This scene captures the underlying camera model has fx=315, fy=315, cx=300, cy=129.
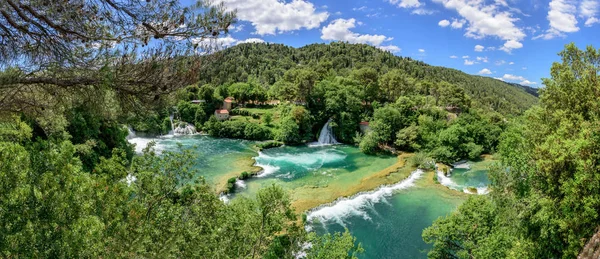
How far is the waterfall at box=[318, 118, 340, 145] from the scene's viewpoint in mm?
43469

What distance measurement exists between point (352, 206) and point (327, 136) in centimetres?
2303

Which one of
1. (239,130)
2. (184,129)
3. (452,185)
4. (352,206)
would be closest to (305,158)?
(352,206)

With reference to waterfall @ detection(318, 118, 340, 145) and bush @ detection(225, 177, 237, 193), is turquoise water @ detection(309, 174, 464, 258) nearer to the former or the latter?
bush @ detection(225, 177, 237, 193)

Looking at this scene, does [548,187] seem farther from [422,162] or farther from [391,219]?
[422,162]

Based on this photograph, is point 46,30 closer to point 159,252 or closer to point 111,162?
point 111,162

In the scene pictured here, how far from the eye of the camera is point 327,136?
144 ft

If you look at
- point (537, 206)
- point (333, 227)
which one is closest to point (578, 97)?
point (537, 206)

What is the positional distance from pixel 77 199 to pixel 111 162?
2.26m

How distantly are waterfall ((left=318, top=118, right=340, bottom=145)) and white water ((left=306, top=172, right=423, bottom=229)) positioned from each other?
729 inches

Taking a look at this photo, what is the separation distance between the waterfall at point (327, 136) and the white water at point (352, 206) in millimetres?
18515

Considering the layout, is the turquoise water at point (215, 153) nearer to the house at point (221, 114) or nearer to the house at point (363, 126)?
the house at point (221, 114)

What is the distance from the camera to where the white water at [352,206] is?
19406mm

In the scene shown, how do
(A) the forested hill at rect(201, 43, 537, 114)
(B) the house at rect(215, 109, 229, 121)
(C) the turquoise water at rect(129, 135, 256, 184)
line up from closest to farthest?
(C) the turquoise water at rect(129, 135, 256, 184) → (B) the house at rect(215, 109, 229, 121) → (A) the forested hill at rect(201, 43, 537, 114)

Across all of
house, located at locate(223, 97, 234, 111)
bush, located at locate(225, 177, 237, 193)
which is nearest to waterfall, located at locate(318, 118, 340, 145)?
house, located at locate(223, 97, 234, 111)
